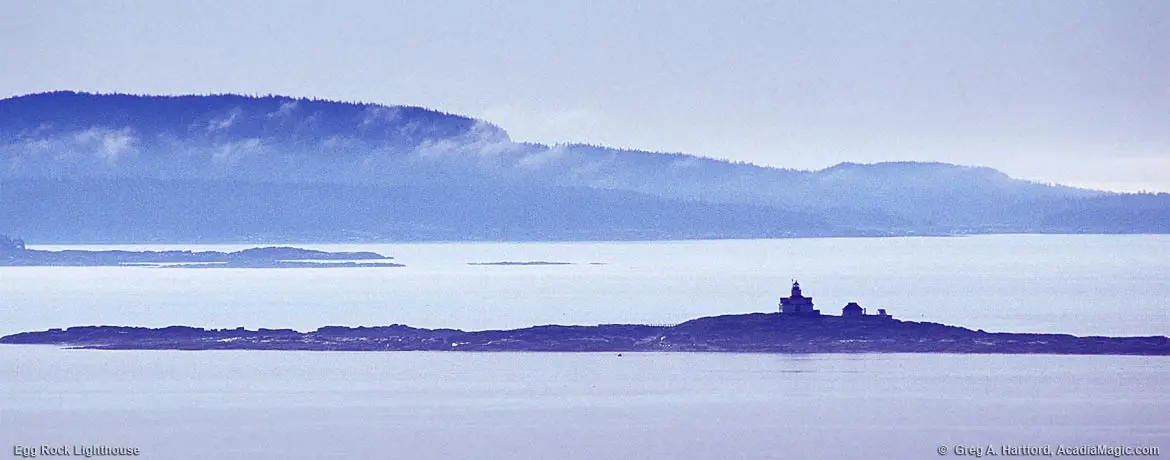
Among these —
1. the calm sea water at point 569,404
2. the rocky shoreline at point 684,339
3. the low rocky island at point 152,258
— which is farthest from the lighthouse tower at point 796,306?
the low rocky island at point 152,258

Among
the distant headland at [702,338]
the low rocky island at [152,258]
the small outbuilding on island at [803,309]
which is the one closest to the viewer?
the distant headland at [702,338]

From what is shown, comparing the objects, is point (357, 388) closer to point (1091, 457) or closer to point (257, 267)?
point (1091, 457)

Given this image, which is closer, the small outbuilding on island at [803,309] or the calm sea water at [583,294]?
the small outbuilding on island at [803,309]

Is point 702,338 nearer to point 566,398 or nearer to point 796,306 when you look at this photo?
point 796,306

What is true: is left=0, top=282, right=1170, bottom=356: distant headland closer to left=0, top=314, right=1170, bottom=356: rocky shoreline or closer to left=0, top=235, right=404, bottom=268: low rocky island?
left=0, top=314, right=1170, bottom=356: rocky shoreline

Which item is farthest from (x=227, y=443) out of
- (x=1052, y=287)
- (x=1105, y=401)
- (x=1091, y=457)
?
(x=1052, y=287)

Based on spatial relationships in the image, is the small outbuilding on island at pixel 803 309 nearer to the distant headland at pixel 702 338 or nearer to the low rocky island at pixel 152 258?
the distant headland at pixel 702 338

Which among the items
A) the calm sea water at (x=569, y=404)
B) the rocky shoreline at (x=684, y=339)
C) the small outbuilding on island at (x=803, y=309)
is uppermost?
the small outbuilding on island at (x=803, y=309)
